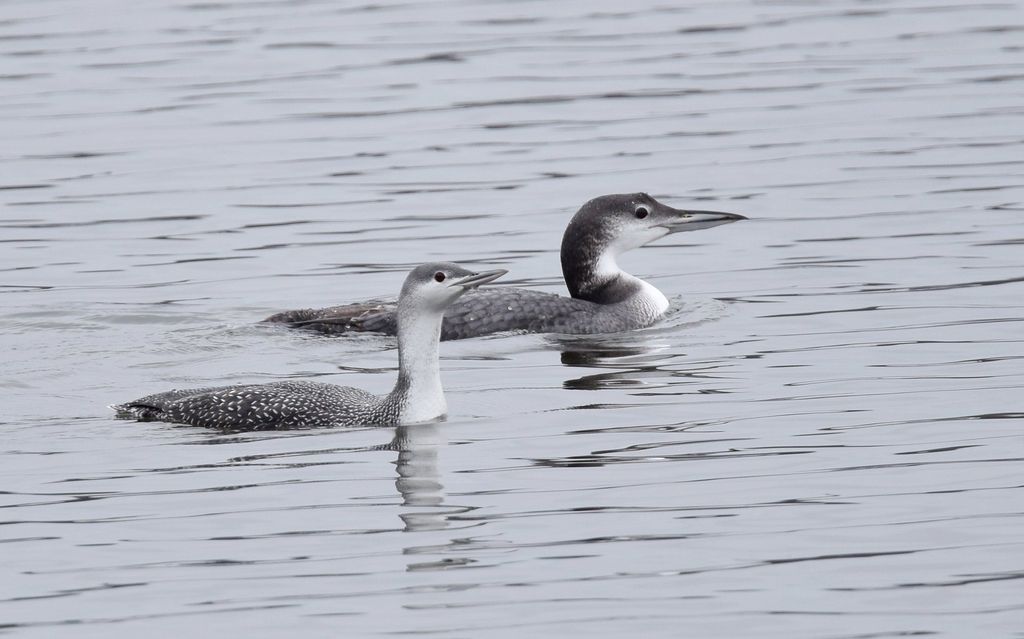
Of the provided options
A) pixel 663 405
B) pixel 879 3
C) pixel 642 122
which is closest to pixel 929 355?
pixel 663 405

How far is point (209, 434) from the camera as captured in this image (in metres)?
9.85

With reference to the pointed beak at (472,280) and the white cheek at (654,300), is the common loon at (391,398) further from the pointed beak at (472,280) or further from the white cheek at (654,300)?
the white cheek at (654,300)

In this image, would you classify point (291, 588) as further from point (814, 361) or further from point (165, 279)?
point (165, 279)

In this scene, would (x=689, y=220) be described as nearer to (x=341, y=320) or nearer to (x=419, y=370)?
(x=341, y=320)

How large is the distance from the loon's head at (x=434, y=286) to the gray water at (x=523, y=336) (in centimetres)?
59

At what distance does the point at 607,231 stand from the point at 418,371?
3.66 metres

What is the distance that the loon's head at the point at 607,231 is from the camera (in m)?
13.3

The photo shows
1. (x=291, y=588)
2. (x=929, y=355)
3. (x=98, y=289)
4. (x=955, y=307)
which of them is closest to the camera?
(x=291, y=588)

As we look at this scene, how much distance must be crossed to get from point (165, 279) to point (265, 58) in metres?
8.54

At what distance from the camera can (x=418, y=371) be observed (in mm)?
9914

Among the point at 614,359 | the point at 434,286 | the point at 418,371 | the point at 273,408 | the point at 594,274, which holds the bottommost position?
the point at 614,359

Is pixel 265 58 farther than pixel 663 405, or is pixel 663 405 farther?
pixel 265 58

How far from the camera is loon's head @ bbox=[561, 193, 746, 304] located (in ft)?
43.6

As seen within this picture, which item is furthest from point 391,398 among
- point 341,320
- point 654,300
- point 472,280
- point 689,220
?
point 689,220
